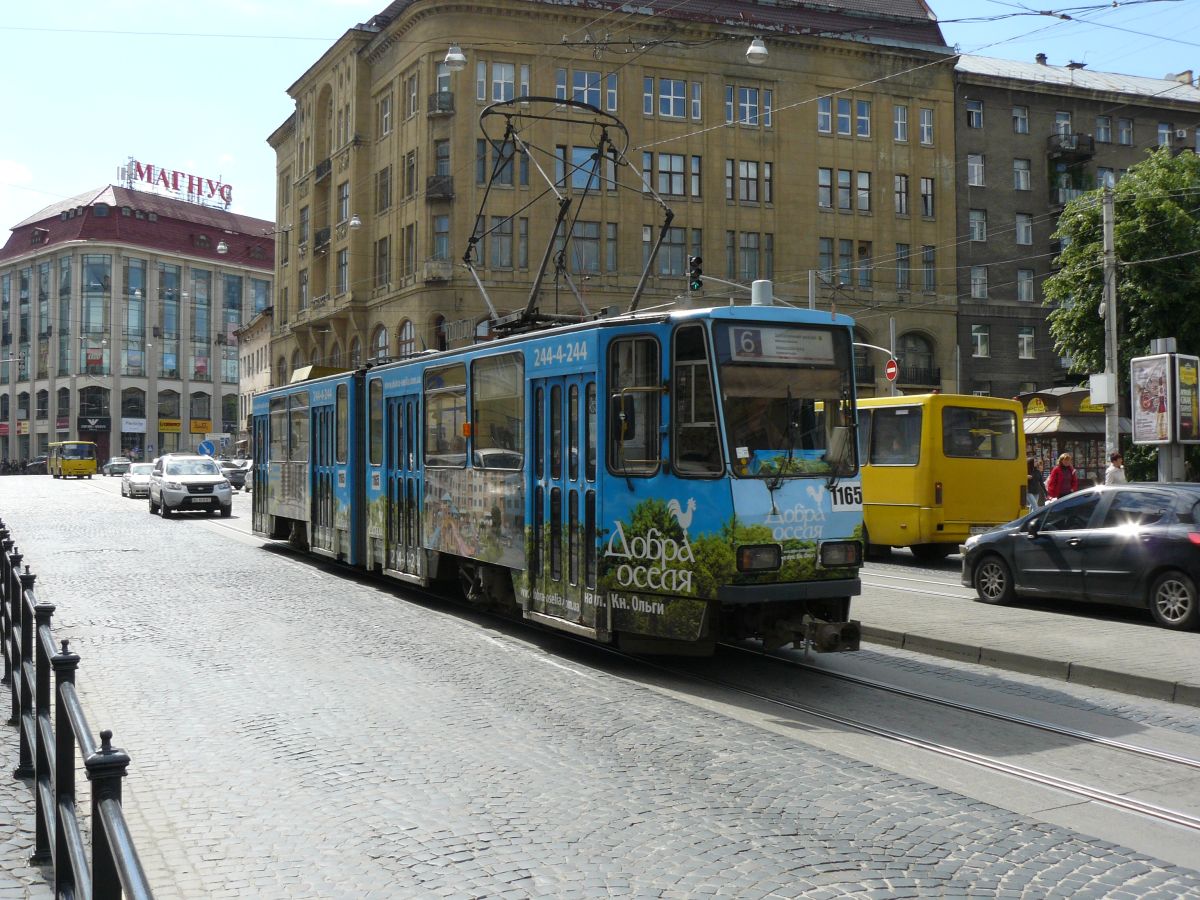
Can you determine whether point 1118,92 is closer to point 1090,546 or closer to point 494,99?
point 494,99

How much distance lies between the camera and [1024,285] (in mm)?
54250

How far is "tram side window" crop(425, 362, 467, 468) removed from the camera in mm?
12273

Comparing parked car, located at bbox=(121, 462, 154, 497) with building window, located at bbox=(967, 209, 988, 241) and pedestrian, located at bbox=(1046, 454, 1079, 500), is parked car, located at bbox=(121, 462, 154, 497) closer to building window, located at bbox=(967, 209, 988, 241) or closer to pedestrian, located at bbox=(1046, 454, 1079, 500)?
pedestrian, located at bbox=(1046, 454, 1079, 500)

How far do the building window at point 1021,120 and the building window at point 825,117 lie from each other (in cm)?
1030

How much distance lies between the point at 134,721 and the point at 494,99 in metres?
41.8

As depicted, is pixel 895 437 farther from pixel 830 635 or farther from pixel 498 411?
pixel 830 635

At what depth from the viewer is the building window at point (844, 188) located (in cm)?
5053

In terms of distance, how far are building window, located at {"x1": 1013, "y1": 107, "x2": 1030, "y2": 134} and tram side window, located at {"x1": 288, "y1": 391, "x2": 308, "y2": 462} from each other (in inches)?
1774

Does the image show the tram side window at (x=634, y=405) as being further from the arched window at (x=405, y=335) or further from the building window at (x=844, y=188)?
the building window at (x=844, y=188)

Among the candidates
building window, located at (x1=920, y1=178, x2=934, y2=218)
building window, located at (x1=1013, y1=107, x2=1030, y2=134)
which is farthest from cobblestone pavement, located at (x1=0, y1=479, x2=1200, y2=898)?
building window, located at (x1=1013, y1=107, x2=1030, y2=134)

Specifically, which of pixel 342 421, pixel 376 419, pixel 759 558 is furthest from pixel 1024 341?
pixel 759 558

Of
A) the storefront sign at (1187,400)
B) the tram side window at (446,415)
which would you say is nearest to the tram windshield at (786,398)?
the tram side window at (446,415)

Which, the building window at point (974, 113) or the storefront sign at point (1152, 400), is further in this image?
the building window at point (974, 113)

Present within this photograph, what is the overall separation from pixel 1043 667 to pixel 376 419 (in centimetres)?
886
